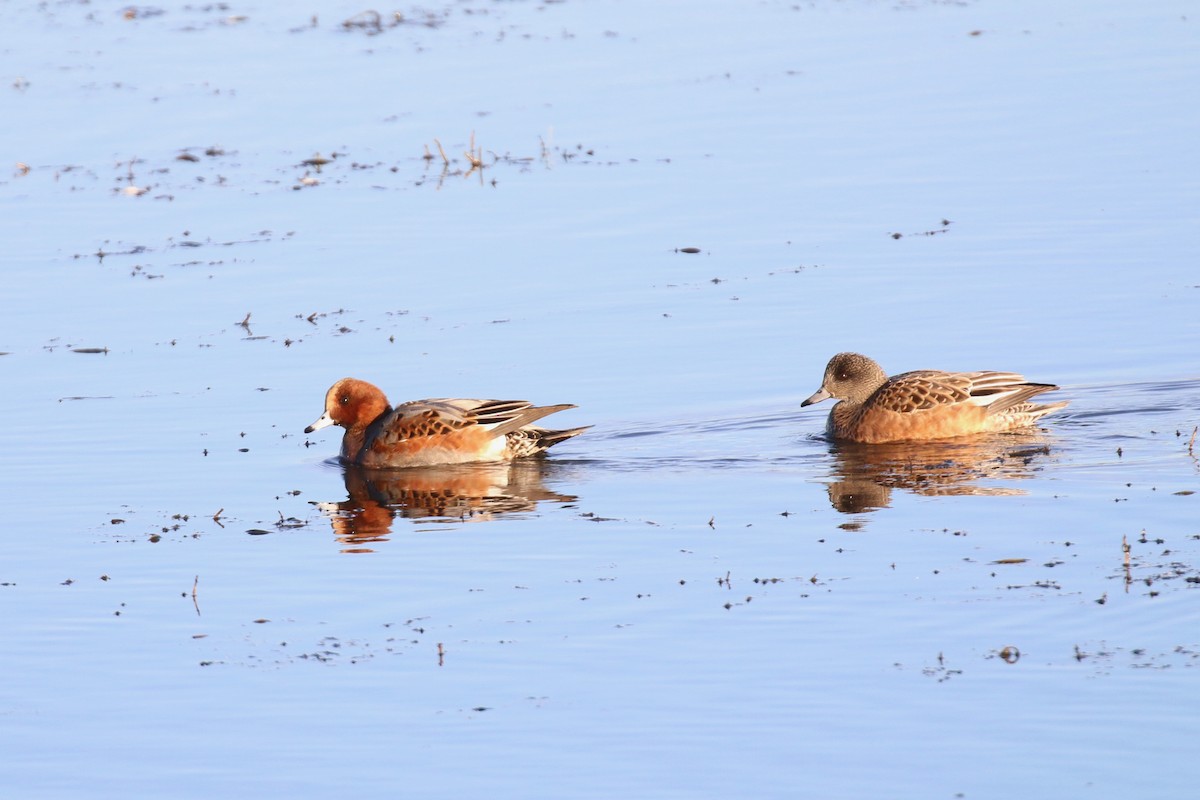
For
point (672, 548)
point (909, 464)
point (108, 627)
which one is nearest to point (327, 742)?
point (108, 627)

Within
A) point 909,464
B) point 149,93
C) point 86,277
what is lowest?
point 909,464

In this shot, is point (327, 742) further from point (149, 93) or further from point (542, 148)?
point (149, 93)

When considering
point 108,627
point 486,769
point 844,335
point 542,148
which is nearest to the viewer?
point 486,769

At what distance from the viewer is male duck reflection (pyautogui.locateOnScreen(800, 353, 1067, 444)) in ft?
42.2

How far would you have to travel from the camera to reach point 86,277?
17.7 m

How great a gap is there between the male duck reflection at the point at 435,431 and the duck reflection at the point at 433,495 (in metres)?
0.09

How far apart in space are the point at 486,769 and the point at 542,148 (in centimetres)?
1500

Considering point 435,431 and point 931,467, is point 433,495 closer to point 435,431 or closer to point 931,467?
point 435,431

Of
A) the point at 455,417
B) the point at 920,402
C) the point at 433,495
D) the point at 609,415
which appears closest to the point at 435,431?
the point at 455,417

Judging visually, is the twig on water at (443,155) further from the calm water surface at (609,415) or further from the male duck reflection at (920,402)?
the male duck reflection at (920,402)

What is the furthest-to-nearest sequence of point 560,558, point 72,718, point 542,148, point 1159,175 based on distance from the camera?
point 542,148 → point 1159,175 → point 560,558 → point 72,718

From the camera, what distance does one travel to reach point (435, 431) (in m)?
13.1

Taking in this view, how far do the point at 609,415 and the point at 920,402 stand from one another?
2.08m

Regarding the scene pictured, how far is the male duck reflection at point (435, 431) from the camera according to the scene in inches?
512
